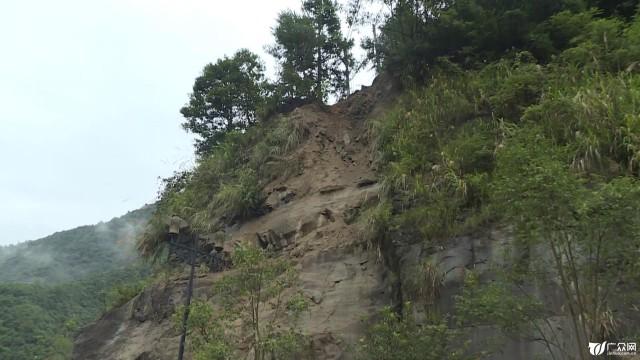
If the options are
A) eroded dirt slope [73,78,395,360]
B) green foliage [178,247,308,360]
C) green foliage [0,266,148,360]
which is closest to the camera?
green foliage [178,247,308,360]

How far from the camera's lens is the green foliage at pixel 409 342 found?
7.44 metres

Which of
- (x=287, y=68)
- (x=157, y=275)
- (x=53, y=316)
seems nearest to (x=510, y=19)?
(x=287, y=68)

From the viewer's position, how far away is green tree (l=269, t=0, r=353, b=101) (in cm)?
2114

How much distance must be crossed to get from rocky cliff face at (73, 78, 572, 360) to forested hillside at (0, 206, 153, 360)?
2.77m

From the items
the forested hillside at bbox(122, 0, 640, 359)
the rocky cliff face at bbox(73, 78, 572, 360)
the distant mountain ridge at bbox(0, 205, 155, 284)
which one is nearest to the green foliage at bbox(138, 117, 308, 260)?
the forested hillside at bbox(122, 0, 640, 359)

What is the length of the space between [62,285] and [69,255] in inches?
693

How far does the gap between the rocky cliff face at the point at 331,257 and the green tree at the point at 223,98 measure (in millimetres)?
4755

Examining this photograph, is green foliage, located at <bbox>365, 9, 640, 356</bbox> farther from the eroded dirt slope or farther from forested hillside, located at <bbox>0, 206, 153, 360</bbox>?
forested hillside, located at <bbox>0, 206, 153, 360</bbox>

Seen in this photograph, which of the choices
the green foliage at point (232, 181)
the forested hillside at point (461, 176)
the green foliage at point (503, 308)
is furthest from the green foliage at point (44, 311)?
the green foliage at point (503, 308)

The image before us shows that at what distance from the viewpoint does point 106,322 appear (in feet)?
57.0

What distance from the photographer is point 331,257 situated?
42.9 feet

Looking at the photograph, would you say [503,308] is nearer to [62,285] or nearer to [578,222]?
[578,222]

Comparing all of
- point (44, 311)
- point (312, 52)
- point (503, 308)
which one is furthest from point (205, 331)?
point (44, 311)

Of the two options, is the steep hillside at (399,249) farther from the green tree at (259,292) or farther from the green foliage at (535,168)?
the green tree at (259,292)
